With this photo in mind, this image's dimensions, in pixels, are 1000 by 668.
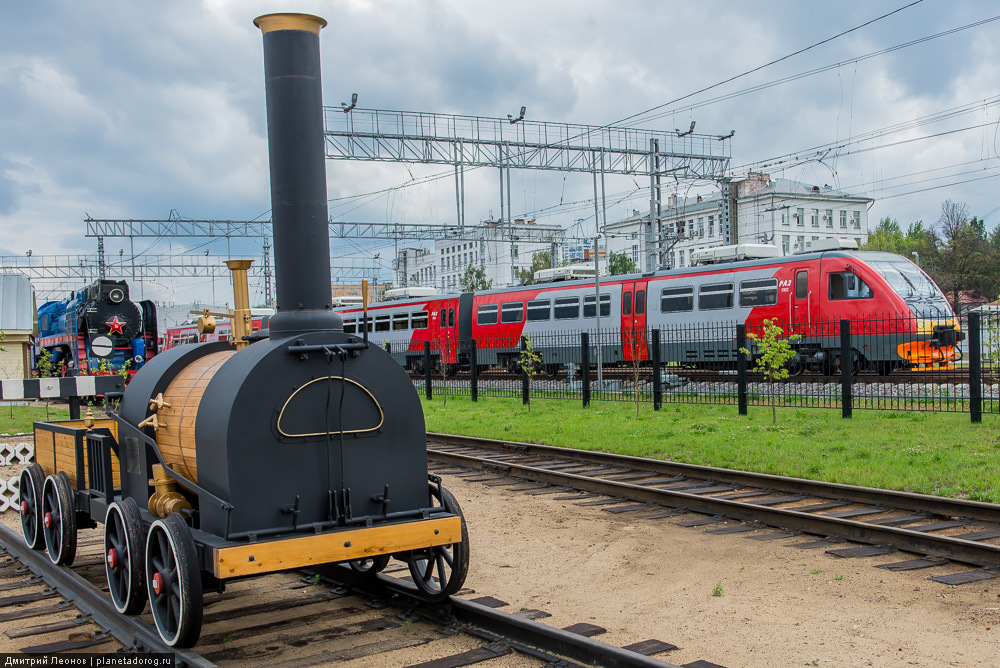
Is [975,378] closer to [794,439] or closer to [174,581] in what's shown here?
[794,439]

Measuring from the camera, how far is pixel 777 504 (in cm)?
870

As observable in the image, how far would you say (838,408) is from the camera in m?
16.3

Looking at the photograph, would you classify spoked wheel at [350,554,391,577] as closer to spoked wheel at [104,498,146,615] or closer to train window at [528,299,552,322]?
spoked wheel at [104,498,146,615]

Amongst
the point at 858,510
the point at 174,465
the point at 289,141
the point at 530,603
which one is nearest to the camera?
the point at 289,141

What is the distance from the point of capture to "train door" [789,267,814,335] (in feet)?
67.7

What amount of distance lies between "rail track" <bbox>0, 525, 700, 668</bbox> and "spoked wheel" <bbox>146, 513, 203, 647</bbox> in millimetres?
113

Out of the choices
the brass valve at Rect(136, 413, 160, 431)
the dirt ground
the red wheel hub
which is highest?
the brass valve at Rect(136, 413, 160, 431)

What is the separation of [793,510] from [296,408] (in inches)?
207

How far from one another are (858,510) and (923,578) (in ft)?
6.87

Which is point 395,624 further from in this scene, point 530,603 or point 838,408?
point 838,408

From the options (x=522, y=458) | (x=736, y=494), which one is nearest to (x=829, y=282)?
(x=522, y=458)

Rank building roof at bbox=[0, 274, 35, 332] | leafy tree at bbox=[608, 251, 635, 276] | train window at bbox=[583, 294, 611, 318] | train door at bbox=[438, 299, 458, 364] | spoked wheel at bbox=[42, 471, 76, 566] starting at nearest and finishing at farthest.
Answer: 1. spoked wheel at bbox=[42, 471, 76, 566]
2. train window at bbox=[583, 294, 611, 318]
3. building roof at bbox=[0, 274, 35, 332]
4. train door at bbox=[438, 299, 458, 364]
5. leafy tree at bbox=[608, 251, 635, 276]

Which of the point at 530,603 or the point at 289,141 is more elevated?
the point at 289,141

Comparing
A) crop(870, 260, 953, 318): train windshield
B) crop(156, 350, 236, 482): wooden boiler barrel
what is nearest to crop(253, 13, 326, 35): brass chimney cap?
crop(156, 350, 236, 482): wooden boiler barrel
